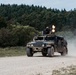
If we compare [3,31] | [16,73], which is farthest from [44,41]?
[3,31]

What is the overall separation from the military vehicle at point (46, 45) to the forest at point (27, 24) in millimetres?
53389

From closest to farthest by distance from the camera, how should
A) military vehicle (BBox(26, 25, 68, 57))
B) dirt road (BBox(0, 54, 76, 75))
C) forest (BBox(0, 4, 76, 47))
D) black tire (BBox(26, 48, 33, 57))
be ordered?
dirt road (BBox(0, 54, 76, 75)), military vehicle (BBox(26, 25, 68, 57)), black tire (BBox(26, 48, 33, 57)), forest (BBox(0, 4, 76, 47))

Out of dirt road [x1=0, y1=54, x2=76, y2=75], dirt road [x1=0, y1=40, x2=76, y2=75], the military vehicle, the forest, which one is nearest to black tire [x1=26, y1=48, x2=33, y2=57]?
the military vehicle

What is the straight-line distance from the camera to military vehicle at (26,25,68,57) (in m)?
30.1

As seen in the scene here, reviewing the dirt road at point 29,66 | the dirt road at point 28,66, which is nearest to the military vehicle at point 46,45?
the dirt road at point 29,66

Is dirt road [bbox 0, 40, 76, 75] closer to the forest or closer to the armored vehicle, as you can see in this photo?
the armored vehicle

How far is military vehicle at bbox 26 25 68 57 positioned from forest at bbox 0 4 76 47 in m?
53.4

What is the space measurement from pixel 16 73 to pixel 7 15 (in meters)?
175

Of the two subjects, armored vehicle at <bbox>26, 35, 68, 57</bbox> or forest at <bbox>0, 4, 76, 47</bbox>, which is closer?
armored vehicle at <bbox>26, 35, 68, 57</bbox>

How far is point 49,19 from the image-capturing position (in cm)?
16612

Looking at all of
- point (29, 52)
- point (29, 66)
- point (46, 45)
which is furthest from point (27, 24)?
point (29, 66)

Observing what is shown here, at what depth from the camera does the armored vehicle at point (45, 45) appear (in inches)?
1185

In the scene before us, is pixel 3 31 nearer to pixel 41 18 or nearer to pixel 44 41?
pixel 44 41

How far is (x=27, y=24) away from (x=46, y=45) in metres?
135
